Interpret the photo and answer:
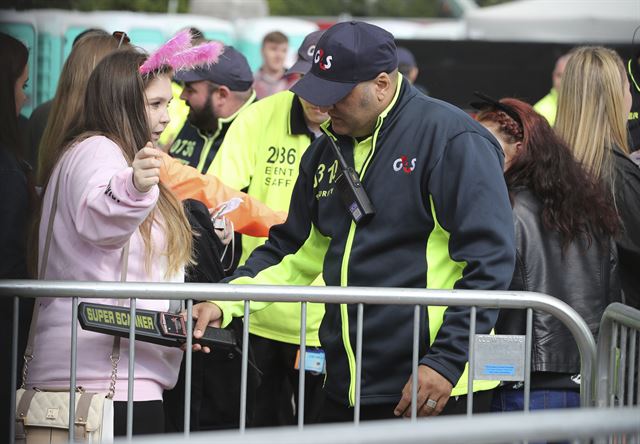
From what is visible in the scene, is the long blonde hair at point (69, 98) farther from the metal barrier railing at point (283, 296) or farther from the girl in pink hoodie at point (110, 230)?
the metal barrier railing at point (283, 296)

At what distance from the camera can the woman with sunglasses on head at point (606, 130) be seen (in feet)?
14.9

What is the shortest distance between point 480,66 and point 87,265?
10.3 meters

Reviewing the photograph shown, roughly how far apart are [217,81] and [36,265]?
120 inches

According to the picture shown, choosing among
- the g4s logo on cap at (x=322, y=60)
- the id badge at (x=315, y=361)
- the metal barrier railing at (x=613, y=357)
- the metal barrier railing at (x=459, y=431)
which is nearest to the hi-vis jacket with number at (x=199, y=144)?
the id badge at (x=315, y=361)

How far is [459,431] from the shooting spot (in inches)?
80.9

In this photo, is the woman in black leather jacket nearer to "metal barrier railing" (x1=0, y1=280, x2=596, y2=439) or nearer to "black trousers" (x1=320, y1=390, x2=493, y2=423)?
"black trousers" (x1=320, y1=390, x2=493, y2=423)

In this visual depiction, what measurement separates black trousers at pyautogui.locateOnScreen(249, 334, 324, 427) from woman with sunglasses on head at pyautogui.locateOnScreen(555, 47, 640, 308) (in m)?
1.54

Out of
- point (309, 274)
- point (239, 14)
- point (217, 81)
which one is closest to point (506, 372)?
point (309, 274)

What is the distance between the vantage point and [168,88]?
418cm

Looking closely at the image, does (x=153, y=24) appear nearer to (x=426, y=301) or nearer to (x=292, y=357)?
(x=292, y=357)

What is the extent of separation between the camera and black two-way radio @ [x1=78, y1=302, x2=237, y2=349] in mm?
3383

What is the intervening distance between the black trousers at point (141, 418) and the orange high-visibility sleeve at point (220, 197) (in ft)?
4.86

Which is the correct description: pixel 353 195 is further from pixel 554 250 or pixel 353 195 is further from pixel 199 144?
pixel 199 144

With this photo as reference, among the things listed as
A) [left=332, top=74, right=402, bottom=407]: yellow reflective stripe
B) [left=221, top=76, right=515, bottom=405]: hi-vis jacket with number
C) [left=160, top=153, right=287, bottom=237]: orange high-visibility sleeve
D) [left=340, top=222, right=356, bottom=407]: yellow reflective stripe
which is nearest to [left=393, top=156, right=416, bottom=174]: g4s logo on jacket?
[left=221, top=76, right=515, bottom=405]: hi-vis jacket with number
